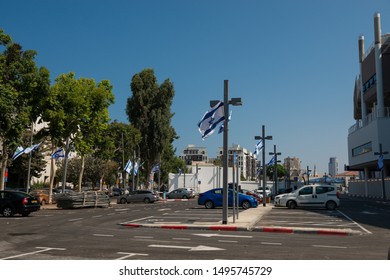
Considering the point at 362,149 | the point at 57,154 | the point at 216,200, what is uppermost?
the point at 362,149

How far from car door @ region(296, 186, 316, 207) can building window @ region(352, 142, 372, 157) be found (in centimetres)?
3218

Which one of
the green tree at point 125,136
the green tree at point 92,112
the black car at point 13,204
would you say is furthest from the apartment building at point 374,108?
the black car at point 13,204

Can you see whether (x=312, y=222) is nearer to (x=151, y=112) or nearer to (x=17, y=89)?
(x=17, y=89)

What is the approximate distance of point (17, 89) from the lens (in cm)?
3172

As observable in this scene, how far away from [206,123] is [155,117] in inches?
1412

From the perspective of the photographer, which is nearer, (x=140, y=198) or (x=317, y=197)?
(x=317, y=197)

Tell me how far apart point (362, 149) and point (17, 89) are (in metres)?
49.7

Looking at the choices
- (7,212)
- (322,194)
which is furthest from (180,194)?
(7,212)

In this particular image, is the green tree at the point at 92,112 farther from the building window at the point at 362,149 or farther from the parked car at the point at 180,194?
the building window at the point at 362,149

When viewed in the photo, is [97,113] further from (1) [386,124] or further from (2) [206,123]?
(1) [386,124]

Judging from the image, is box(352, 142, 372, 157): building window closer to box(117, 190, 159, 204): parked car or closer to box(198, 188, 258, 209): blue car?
box(117, 190, 159, 204): parked car

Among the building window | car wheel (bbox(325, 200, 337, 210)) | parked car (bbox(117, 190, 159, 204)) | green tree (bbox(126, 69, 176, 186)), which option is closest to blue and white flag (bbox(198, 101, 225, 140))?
car wheel (bbox(325, 200, 337, 210))

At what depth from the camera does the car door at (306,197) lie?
2923 cm

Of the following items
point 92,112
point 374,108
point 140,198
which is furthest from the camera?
point 374,108
